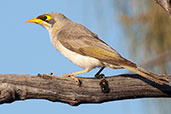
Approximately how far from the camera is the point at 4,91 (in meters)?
4.44

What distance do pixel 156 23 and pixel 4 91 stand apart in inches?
95.0

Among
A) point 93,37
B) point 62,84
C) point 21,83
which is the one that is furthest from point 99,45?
point 21,83

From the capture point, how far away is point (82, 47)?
616 cm

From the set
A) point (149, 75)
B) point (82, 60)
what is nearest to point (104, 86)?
point (149, 75)

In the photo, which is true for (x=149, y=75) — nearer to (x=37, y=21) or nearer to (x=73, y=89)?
(x=73, y=89)

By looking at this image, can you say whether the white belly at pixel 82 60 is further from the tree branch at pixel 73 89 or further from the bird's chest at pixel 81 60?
the tree branch at pixel 73 89

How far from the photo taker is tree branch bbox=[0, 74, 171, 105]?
180 inches

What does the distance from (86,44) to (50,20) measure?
1.26m

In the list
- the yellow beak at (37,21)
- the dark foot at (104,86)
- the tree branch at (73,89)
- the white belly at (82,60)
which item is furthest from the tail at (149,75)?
the yellow beak at (37,21)

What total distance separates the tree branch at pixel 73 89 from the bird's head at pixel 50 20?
200 centimetres

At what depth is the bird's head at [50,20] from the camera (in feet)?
23.3

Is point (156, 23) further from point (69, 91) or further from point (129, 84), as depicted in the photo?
point (69, 91)

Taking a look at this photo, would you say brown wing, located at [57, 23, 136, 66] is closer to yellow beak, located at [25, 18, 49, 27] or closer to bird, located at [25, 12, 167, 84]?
bird, located at [25, 12, 167, 84]

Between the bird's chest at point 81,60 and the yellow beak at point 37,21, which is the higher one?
the yellow beak at point 37,21
